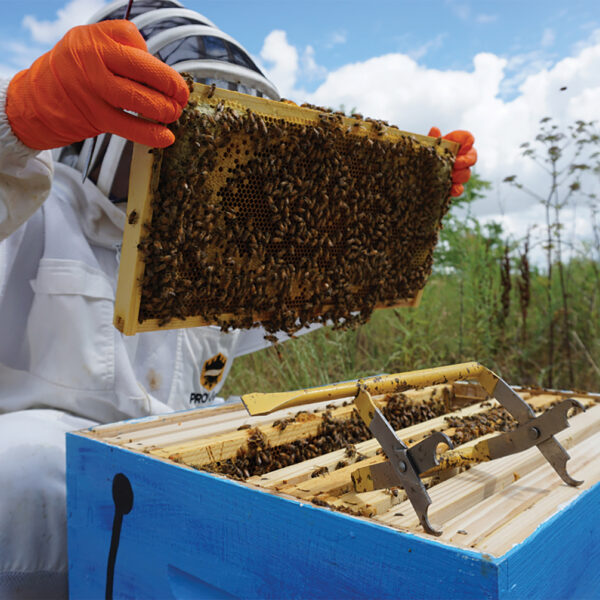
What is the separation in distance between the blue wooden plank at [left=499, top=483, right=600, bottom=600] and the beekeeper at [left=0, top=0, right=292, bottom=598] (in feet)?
5.35

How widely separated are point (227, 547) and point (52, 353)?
180 centimetres

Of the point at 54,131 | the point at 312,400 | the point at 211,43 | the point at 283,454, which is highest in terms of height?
the point at 211,43

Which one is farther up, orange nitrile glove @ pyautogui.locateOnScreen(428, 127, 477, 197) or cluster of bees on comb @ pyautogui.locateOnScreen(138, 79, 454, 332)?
orange nitrile glove @ pyautogui.locateOnScreen(428, 127, 477, 197)

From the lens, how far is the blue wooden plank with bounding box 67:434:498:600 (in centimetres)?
121

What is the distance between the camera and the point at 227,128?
1998mm

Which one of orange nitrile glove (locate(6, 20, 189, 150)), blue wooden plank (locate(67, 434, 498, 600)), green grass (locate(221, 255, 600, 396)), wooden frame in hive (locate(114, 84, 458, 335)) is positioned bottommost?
blue wooden plank (locate(67, 434, 498, 600))

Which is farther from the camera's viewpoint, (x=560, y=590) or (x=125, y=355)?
(x=125, y=355)

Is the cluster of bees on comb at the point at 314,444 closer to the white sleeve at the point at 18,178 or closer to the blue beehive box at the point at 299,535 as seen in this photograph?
the blue beehive box at the point at 299,535

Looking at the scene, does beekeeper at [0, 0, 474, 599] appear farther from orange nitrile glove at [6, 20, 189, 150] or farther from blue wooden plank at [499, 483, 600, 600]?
blue wooden plank at [499, 483, 600, 600]

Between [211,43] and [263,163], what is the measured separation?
114 cm

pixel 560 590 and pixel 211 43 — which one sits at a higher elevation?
pixel 211 43

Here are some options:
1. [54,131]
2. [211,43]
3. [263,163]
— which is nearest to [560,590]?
[263,163]

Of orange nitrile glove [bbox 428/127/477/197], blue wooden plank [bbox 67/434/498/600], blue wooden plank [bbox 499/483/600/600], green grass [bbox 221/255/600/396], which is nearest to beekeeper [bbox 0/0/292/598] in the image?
blue wooden plank [bbox 67/434/498/600]

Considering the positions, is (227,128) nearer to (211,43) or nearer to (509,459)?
(211,43)
